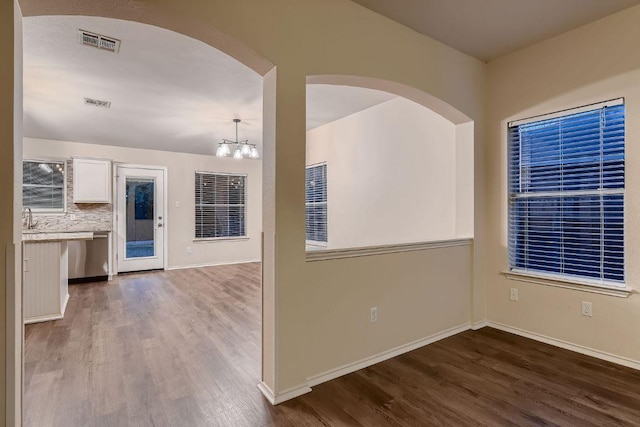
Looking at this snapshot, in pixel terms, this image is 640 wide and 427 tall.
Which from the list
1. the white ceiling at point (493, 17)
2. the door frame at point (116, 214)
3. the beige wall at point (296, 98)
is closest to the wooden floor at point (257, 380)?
the beige wall at point (296, 98)

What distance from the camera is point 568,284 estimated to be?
2975 millimetres

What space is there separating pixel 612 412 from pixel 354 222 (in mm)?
3636

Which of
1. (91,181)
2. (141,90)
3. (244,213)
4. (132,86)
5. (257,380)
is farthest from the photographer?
(244,213)

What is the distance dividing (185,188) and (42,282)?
359 cm

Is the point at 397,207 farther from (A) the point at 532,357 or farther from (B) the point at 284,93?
(B) the point at 284,93

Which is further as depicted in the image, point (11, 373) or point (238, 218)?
point (238, 218)

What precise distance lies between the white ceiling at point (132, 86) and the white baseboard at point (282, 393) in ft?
9.08

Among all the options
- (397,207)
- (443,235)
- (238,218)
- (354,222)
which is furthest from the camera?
(238,218)

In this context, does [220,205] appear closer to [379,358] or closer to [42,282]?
[42,282]

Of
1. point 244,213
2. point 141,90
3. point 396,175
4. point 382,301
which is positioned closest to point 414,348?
point 382,301

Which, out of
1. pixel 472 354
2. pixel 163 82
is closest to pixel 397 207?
pixel 472 354

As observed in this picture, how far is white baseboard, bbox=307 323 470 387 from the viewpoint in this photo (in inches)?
94.6

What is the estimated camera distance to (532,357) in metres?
2.79

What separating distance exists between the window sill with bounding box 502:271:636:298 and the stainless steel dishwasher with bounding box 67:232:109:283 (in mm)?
6433
